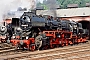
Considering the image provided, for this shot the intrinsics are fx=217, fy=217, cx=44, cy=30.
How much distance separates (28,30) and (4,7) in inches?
350

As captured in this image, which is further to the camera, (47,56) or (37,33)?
(37,33)

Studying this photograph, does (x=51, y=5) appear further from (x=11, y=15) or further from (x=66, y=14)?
(x=11, y=15)

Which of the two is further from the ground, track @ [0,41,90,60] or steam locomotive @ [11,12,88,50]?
steam locomotive @ [11,12,88,50]

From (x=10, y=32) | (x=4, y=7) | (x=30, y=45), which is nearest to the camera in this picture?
(x=30, y=45)

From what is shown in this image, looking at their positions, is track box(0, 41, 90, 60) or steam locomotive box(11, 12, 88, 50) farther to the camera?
steam locomotive box(11, 12, 88, 50)

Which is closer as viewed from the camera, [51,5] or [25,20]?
[25,20]

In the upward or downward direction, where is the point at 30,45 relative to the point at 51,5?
downward

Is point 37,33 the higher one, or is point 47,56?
point 37,33

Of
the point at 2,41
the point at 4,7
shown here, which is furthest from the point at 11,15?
the point at 2,41

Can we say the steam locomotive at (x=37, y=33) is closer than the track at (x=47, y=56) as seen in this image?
No

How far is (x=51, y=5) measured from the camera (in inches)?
1008

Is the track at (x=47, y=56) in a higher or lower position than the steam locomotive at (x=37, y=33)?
lower

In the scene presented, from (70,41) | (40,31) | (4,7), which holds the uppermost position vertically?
(4,7)

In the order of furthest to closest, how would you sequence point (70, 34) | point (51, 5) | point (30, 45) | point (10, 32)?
point (51, 5), point (70, 34), point (10, 32), point (30, 45)
